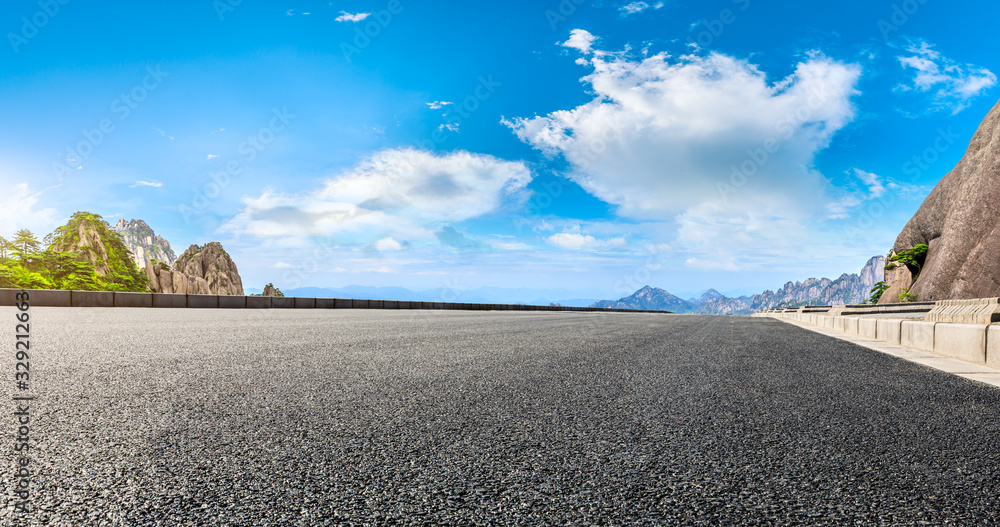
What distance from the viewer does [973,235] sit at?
143ft

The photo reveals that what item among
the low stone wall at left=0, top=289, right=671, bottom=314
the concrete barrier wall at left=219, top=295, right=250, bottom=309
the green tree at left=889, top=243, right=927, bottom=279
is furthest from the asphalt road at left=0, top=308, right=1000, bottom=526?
the green tree at left=889, top=243, right=927, bottom=279

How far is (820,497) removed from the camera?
1.88 metres

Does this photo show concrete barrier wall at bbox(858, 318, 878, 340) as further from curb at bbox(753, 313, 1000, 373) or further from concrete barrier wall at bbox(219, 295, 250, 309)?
concrete barrier wall at bbox(219, 295, 250, 309)

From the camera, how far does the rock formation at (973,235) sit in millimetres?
41125

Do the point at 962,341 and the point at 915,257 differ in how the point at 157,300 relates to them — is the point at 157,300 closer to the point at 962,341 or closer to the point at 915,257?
Result: the point at 962,341

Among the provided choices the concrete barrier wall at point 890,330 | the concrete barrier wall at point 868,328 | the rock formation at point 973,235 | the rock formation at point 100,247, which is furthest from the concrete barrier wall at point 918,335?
the rock formation at point 100,247

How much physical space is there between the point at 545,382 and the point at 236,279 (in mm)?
119684

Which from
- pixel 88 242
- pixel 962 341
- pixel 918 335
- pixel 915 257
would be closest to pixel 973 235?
pixel 915 257

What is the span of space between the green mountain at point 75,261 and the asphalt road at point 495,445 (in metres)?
54.7

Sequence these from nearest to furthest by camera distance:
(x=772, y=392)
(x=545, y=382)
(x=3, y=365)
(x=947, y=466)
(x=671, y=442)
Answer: (x=947, y=466) → (x=671, y=442) → (x=772, y=392) → (x=545, y=382) → (x=3, y=365)

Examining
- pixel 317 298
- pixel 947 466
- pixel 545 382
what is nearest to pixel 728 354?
pixel 545 382

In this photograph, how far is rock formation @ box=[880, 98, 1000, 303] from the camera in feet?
135

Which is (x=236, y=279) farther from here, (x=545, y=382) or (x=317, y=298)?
(x=545, y=382)

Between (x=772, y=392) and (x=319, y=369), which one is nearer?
(x=772, y=392)
